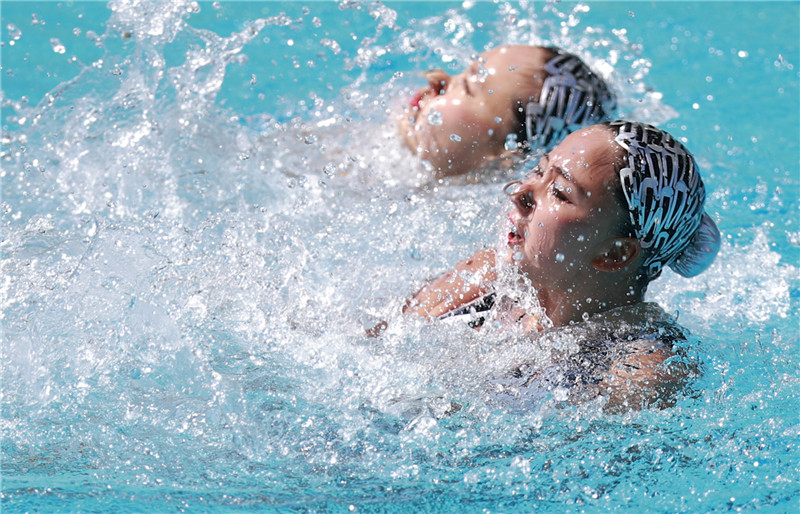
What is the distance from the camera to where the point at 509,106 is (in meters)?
2.68

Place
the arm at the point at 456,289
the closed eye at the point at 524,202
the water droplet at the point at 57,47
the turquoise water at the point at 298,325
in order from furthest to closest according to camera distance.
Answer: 1. the water droplet at the point at 57,47
2. the arm at the point at 456,289
3. the closed eye at the point at 524,202
4. the turquoise water at the point at 298,325

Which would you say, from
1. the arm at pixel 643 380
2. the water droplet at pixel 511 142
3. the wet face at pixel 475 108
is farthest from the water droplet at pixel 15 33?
the arm at pixel 643 380

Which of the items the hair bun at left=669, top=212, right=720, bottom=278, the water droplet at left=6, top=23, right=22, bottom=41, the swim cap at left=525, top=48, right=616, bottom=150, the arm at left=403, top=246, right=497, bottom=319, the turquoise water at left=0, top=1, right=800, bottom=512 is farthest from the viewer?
the water droplet at left=6, top=23, right=22, bottom=41

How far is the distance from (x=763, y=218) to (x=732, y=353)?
116 centimetres

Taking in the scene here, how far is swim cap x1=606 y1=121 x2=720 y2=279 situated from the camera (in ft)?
6.31

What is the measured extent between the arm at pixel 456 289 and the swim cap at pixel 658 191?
45cm

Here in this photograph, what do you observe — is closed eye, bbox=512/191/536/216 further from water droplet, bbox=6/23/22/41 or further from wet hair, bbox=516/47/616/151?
water droplet, bbox=6/23/22/41

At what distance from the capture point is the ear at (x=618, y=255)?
1963 mm

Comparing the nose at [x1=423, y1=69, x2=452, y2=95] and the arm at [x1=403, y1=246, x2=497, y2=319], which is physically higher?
the nose at [x1=423, y1=69, x2=452, y2=95]

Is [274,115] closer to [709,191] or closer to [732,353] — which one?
[709,191]

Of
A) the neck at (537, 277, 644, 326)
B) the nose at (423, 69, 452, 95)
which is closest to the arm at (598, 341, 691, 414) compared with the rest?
the neck at (537, 277, 644, 326)

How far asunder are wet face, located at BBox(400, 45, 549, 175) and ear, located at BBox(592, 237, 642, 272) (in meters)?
0.84

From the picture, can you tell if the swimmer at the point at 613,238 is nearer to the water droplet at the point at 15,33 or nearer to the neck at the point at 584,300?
the neck at the point at 584,300

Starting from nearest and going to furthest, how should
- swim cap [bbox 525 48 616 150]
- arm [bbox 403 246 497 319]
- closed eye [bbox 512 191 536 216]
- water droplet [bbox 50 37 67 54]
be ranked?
1. closed eye [bbox 512 191 536 216]
2. arm [bbox 403 246 497 319]
3. swim cap [bbox 525 48 616 150]
4. water droplet [bbox 50 37 67 54]
